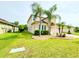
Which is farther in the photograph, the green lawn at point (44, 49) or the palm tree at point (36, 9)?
the palm tree at point (36, 9)

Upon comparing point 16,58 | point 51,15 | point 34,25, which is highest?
point 51,15

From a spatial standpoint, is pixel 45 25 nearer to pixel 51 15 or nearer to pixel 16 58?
pixel 51 15

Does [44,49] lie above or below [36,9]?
below

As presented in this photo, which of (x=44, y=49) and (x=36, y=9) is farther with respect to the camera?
(x=36, y=9)

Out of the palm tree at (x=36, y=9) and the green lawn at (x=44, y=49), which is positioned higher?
the palm tree at (x=36, y=9)

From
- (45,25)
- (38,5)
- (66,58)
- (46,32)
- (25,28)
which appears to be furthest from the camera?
(25,28)

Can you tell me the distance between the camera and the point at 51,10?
27125 mm

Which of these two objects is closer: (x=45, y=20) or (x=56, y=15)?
(x=56, y=15)

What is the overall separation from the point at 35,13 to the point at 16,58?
54.5 ft

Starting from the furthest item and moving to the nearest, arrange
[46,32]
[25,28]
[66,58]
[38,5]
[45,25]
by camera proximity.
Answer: [25,28], [45,25], [46,32], [38,5], [66,58]

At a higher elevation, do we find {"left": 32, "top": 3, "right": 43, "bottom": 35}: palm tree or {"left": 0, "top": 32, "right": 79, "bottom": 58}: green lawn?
{"left": 32, "top": 3, "right": 43, "bottom": 35}: palm tree

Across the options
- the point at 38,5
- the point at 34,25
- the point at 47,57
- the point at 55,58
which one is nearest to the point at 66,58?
the point at 55,58

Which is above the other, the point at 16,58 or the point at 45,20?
the point at 45,20

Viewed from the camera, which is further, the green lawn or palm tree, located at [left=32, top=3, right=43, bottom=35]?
palm tree, located at [left=32, top=3, right=43, bottom=35]
